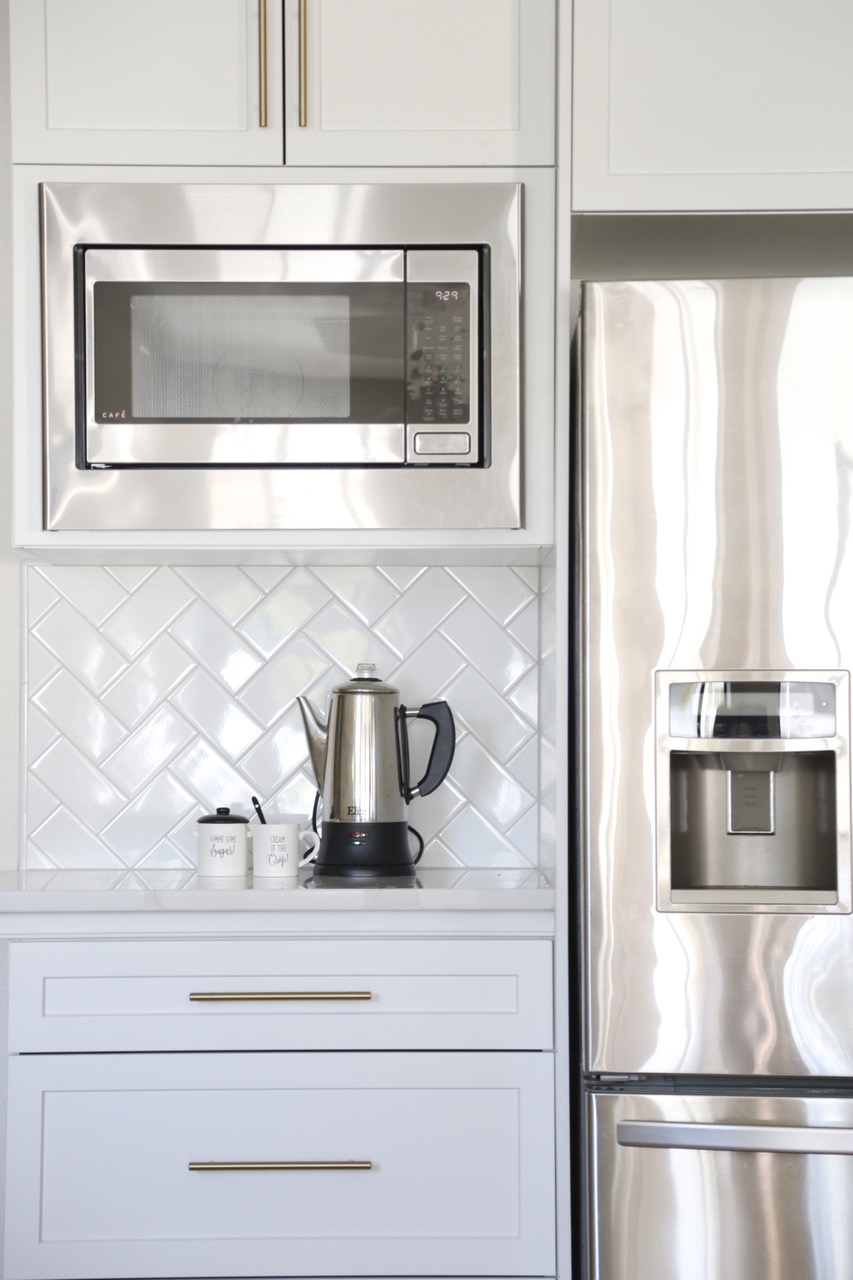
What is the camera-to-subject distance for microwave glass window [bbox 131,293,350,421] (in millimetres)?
1646

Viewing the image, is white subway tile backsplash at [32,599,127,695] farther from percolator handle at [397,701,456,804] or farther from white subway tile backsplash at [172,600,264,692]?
percolator handle at [397,701,456,804]

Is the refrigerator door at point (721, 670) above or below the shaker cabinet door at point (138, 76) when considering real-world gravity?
below

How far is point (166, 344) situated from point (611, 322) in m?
→ 0.68

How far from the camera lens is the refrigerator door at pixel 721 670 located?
4.54 ft

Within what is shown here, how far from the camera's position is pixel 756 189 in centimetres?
155

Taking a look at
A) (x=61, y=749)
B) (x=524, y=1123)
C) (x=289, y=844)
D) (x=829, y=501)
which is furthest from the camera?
(x=61, y=749)

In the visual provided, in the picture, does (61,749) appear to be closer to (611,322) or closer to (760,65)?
(611,322)

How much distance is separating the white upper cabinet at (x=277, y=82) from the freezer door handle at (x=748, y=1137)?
137 centimetres

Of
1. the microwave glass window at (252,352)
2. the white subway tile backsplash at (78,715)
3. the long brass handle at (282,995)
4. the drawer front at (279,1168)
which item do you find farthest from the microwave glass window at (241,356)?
the drawer front at (279,1168)

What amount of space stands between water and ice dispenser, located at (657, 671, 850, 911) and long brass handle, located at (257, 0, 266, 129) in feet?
3.39

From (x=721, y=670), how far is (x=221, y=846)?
30.9 inches

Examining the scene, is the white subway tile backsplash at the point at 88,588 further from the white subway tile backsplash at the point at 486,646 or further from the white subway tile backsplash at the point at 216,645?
the white subway tile backsplash at the point at 486,646

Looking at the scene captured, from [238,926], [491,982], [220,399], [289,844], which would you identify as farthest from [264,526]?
[491,982]

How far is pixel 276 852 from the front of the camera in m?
1.64
